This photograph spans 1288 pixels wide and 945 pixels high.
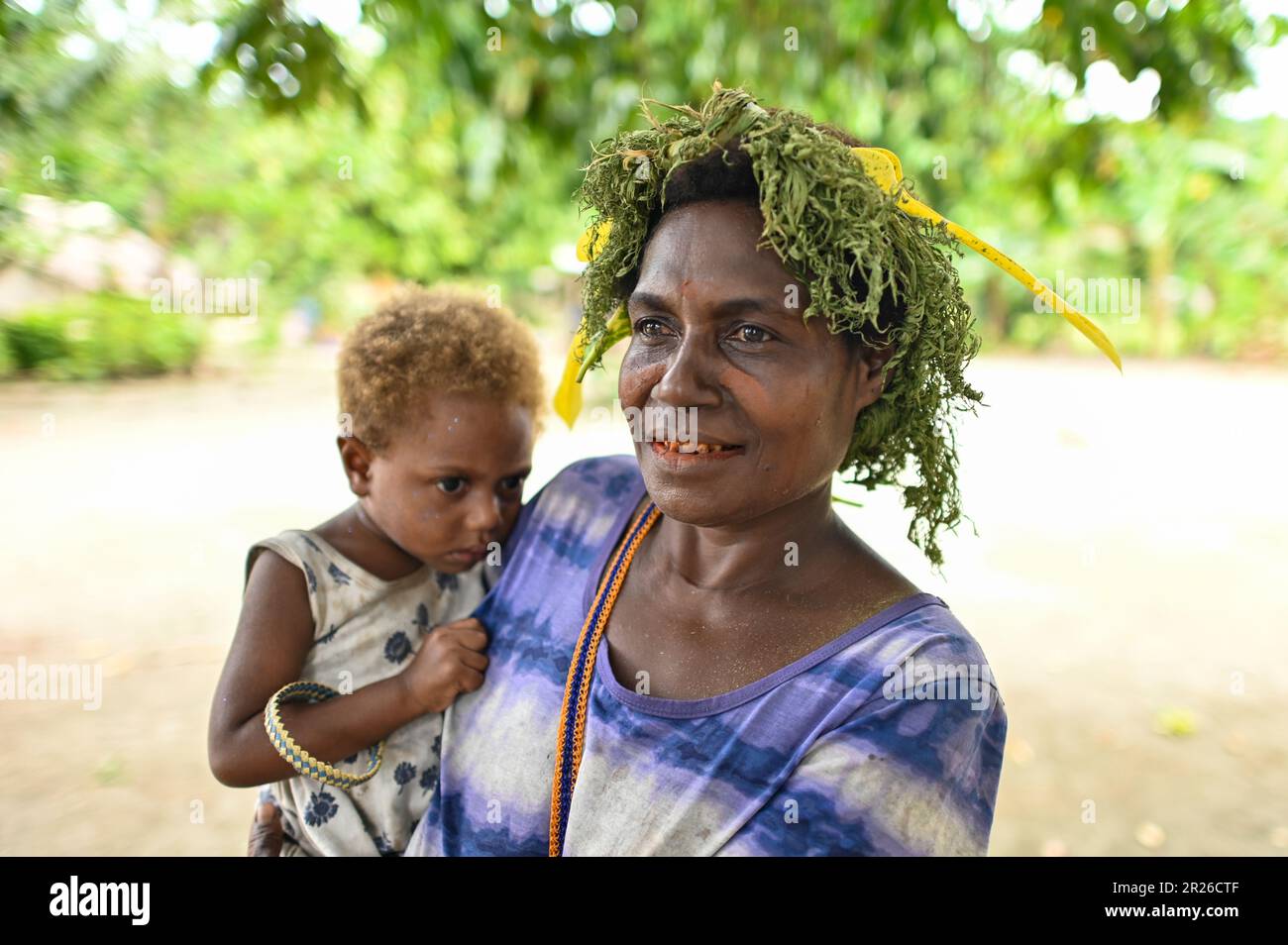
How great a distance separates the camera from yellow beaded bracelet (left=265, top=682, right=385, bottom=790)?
188cm

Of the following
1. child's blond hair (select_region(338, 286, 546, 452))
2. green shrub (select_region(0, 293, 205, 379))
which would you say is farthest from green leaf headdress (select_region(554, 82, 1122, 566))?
green shrub (select_region(0, 293, 205, 379))

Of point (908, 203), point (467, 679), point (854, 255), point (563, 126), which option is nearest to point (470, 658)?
point (467, 679)

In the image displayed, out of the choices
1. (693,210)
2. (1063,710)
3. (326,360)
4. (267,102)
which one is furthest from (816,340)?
(326,360)

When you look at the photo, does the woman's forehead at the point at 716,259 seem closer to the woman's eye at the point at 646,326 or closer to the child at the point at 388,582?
the woman's eye at the point at 646,326

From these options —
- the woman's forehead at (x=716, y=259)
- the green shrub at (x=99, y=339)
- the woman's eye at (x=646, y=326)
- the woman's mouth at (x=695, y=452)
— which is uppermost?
the green shrub at (x=99, y=339)

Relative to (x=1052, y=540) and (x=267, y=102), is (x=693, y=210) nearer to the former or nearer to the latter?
(x=267, y=102)

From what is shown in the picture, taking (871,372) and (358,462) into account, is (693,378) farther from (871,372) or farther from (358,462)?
(358,462)

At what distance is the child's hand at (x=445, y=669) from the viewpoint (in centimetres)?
191

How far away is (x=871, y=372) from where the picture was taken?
176 cm

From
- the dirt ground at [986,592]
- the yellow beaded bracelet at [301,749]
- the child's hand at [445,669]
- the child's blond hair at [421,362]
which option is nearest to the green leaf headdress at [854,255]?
the child's blond hair at [421,362]

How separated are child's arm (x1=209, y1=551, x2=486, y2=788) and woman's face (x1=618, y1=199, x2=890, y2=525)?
525 millimetres

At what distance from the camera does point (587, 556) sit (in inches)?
77.9

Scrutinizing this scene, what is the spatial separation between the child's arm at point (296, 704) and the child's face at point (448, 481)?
230 mm
